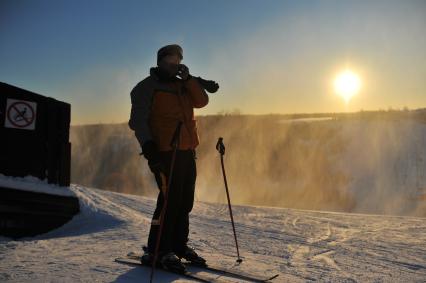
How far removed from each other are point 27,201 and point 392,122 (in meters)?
30.1

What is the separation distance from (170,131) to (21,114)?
430 centimetres

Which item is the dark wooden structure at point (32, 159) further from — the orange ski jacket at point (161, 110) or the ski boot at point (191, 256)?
the orange ski jacket at point (161, 110)

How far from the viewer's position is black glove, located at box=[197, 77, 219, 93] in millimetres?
4375

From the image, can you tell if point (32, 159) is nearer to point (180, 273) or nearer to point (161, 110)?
point (161, 110)

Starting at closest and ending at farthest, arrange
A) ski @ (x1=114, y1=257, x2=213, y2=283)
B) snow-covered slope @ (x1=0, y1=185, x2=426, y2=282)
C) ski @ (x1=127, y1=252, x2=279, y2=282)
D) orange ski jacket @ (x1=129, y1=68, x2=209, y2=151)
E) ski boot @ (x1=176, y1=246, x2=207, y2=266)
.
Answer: ski @ (x1=114, y1=257, x2=213, y2=283) < ski @ (x1=127, y1=252, x2=279, y2=282) < snow-covered slope @ (x1=0, y1=185, x2=426, y2=282) < orange ski jacket @ (x1=129, y1=68, x2=209, y2=151) < ski boot @ (x1=176, y1=246, x2=207, y2=266)

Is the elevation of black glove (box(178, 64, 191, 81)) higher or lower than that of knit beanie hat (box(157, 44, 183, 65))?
lower

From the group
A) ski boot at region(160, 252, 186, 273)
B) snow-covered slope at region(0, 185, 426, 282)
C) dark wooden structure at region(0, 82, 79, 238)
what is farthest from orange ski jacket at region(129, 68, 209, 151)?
dark wooden structure at region(0, 82, 79, 238)

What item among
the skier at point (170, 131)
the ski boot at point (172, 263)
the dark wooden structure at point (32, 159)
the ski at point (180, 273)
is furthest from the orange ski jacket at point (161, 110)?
the dark wooden structure at point (32, 159)

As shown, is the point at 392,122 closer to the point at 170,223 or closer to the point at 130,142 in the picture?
the point at 130,142

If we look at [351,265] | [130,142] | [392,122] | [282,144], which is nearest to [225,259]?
[351,265]

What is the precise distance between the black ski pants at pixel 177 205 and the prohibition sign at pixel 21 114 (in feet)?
13.7

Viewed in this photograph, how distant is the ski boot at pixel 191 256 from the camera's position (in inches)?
162

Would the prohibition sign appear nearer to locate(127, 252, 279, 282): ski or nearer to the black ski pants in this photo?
the black ski pants

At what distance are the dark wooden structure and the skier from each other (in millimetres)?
3784
